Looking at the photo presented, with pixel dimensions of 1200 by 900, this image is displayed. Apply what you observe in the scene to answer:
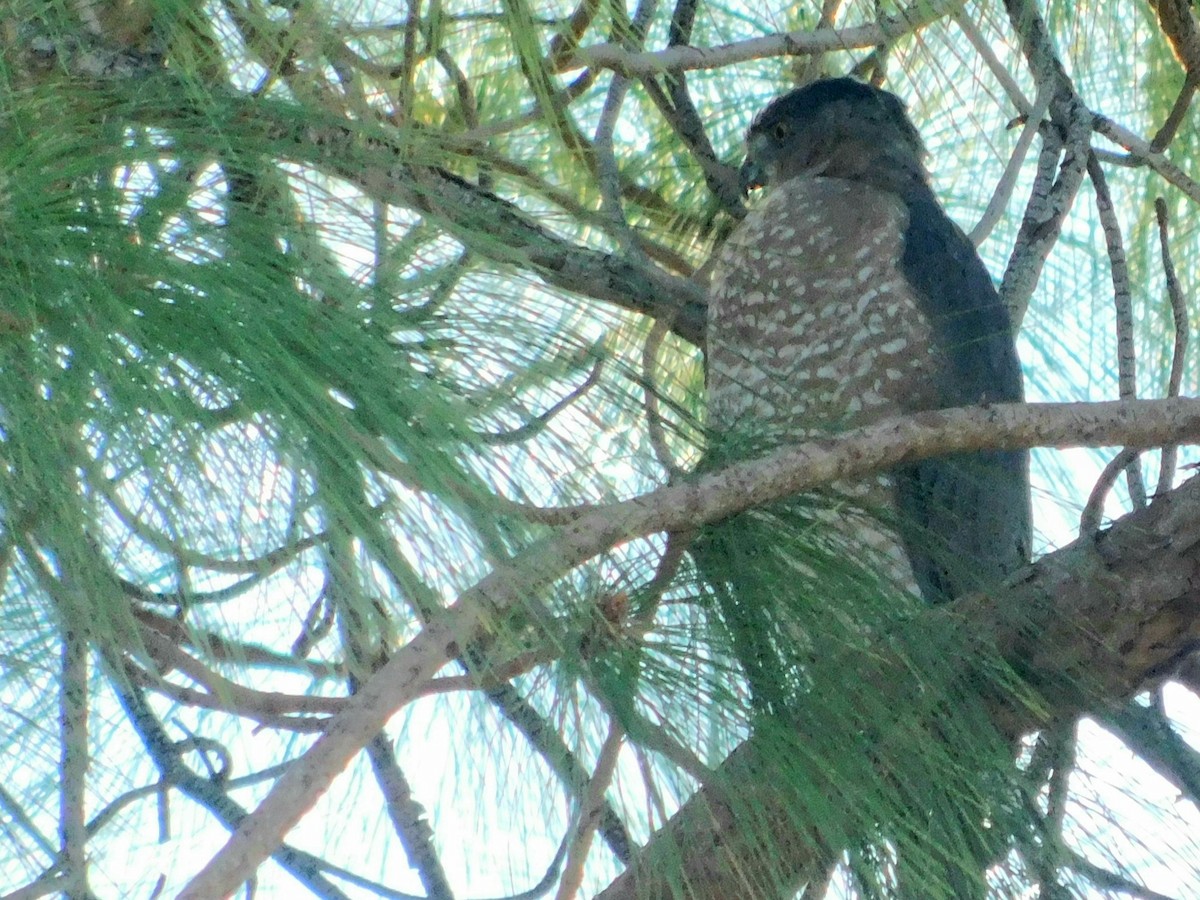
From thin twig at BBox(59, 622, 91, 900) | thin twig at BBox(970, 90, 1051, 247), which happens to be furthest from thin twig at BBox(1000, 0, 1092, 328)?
thin twig at BBox(59, 622, 91, 900)

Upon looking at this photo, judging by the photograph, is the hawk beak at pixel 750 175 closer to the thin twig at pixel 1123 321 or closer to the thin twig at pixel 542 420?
the thin twig at pixel 1123 321

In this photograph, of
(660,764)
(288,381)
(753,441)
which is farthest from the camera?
(753,441)

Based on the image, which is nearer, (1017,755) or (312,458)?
(312,458)

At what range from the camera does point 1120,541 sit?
164 cm

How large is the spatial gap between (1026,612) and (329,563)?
0.74 meters

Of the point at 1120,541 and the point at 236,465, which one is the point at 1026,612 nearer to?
the point at 1120,541

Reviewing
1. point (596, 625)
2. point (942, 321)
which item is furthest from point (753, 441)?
point (942, 321)

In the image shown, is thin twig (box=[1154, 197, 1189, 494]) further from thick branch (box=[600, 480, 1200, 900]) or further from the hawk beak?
the hawk beak

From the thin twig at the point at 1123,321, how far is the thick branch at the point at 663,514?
145 millimetres

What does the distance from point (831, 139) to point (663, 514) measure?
1537 mm

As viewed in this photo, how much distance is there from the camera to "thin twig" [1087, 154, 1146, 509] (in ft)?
5.88

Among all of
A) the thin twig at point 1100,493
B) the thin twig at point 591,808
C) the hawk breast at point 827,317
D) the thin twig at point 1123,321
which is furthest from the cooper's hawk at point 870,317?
the thin twig at point 591,808

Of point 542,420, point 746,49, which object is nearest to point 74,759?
point 542,420

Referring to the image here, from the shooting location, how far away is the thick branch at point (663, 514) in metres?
1.09
